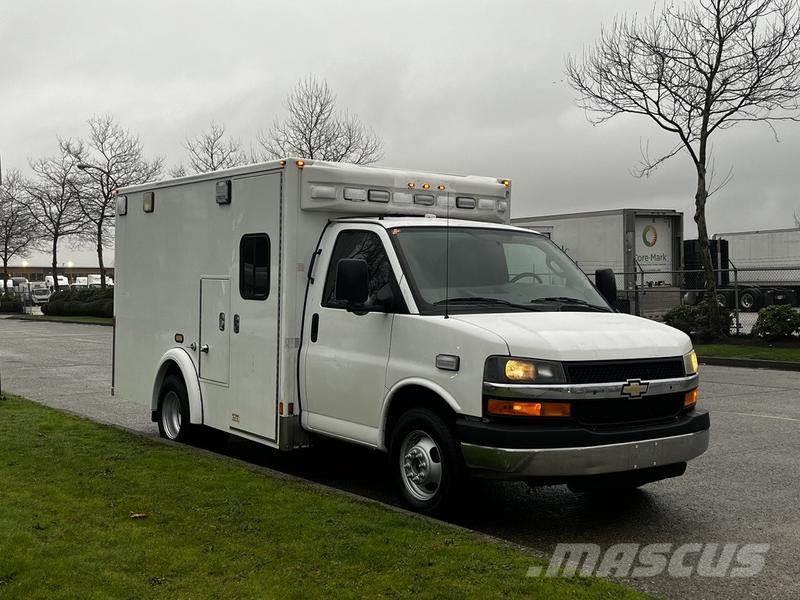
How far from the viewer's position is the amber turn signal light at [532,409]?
5.81m

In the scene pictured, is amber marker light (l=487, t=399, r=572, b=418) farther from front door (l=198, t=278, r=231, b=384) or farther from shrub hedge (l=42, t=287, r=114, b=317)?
shrub hedge (l=42, t=287, r=114, b=317)

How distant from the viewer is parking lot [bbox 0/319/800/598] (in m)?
5.69

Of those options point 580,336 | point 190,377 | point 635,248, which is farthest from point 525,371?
point 635,248

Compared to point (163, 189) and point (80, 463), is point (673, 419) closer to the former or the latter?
point (80, 463)

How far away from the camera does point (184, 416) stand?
9.15m

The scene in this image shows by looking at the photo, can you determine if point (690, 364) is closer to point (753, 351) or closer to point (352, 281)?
point (352, 281)

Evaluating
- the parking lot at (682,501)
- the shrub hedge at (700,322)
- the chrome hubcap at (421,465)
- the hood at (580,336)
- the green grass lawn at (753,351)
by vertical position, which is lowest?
the parking lot at (682,501)

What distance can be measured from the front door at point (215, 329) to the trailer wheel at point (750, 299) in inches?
1226

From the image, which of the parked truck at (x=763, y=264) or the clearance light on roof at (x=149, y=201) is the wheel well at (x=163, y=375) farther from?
the parked truck at (x=763, y=264)

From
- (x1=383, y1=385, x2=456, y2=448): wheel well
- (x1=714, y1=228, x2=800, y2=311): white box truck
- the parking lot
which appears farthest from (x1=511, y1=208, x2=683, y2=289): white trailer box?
(x1=383, y1=385, x2=456, y2=448): wheel well

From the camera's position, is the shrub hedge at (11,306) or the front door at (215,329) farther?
the shrub hedge at (11,306)

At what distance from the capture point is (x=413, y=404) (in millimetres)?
6609

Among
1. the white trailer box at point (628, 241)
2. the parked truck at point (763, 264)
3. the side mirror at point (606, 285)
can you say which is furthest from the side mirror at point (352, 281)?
the parked truck at point (763, 264)

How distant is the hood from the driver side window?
0.80 m
